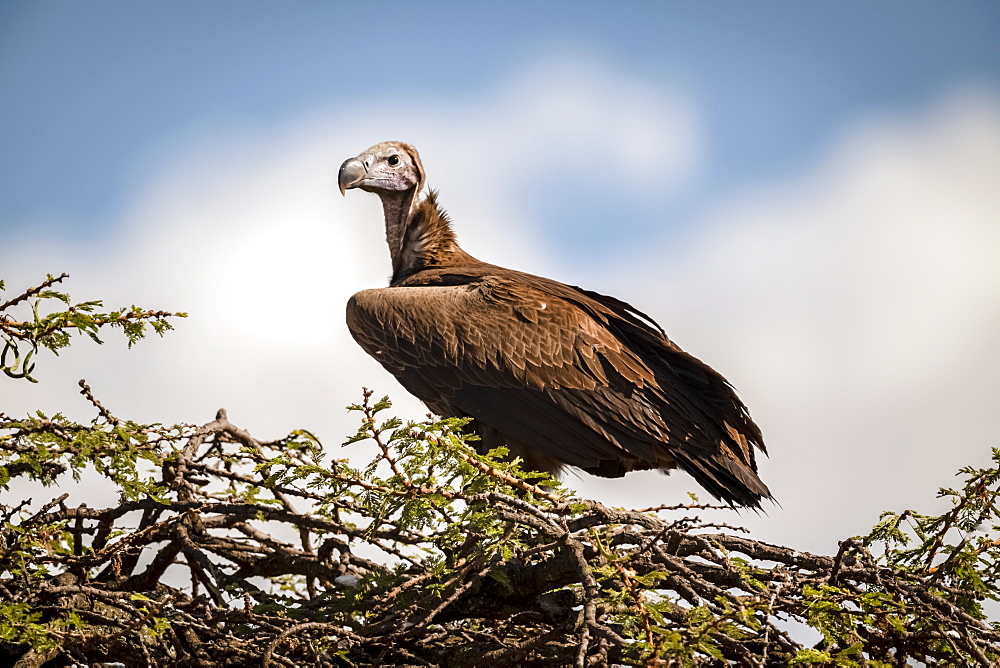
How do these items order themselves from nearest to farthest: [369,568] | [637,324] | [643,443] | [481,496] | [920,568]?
1. [481,496]
2. [920,568]
3. [369,568]
4. [643,443]
5. [637,324]

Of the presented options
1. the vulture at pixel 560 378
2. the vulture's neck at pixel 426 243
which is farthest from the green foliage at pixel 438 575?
the vulture's neck at pixel 426 243

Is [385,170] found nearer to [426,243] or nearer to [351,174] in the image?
[351,174]

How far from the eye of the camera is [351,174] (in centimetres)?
665

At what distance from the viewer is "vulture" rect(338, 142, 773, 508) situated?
5105 mm

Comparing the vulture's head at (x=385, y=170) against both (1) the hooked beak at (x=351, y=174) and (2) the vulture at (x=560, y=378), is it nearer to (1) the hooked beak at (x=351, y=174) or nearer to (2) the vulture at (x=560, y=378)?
(1) the hooked beak at (x=351, y=174)

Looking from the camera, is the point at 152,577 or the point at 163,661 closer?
the point at 163,661

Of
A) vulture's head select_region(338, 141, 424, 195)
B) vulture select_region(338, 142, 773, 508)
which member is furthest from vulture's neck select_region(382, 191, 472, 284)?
vulture select_region(338, 142, 773, 508)

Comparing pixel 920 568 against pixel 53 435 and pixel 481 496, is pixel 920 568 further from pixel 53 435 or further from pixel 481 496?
pixel 53 435

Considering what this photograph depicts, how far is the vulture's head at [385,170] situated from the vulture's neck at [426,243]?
0.20 meters

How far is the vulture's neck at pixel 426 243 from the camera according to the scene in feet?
21.3

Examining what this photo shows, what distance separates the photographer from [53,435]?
3.26m

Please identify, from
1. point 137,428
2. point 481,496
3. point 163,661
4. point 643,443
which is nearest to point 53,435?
point 137,428

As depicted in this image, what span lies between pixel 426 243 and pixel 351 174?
70cm

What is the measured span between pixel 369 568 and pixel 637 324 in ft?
7.91
